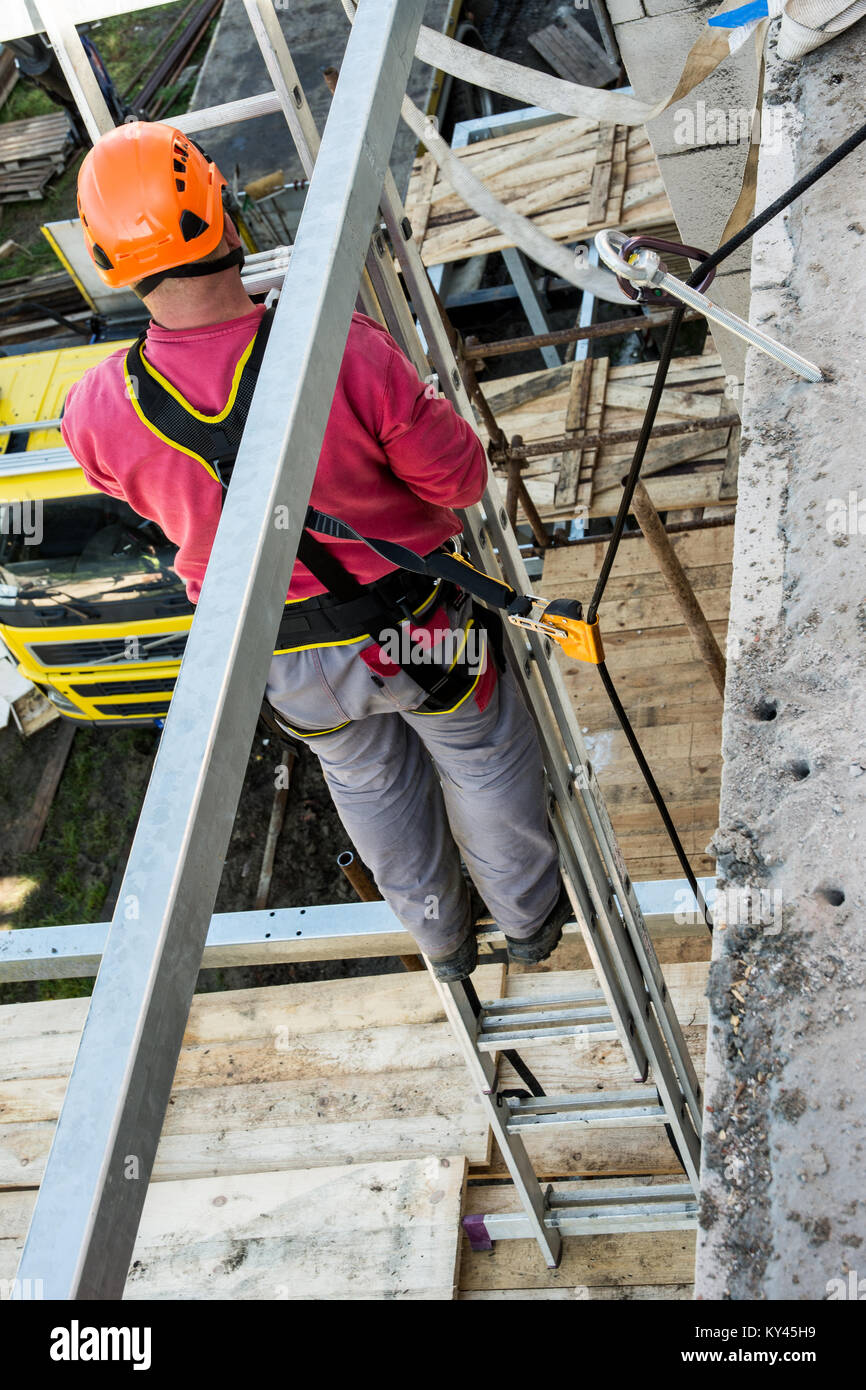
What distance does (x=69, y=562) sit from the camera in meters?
7.58

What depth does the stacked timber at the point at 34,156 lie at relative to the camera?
16109 millimetres

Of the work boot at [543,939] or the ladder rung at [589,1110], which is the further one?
the ladder rung at [589,1110]

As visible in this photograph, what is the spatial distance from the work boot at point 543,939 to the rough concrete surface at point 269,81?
11.6 meters

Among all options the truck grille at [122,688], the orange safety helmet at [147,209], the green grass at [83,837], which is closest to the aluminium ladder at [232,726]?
the orange safety helmet at [147,209]

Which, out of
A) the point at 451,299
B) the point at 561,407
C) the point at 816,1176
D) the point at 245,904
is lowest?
the point at 816,1176

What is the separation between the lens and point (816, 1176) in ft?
4.87

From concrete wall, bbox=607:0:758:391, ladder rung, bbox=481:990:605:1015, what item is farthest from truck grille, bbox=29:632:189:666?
ladder rung, bbox=481:990:605:1015

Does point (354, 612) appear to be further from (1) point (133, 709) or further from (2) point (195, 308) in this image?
(1) point (133, 709)

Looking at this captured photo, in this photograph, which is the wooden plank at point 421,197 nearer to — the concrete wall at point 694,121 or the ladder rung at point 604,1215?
the concrete wall at point 694,121

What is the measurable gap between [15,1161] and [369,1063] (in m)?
1.65

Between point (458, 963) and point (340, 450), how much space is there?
167cm

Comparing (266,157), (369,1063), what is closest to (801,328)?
(369,1063)

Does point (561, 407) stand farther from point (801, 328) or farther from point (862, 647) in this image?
point (862, 647)

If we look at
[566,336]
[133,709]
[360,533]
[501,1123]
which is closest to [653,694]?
[566,336]
